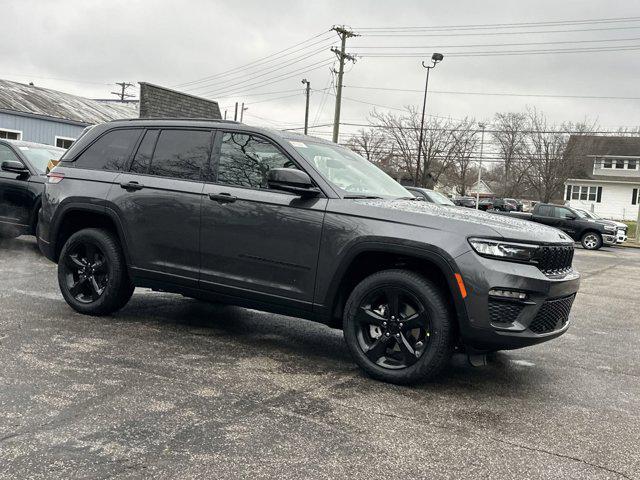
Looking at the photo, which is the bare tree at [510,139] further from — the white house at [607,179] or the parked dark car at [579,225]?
the parked dark car at [579,225]

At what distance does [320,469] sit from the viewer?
2943 millimetres

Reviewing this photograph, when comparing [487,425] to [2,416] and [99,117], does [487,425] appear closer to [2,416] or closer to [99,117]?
[2,416]

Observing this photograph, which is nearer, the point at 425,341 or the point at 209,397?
the point at 209,397

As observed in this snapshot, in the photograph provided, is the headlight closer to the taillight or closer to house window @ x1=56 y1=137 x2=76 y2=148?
the taillight

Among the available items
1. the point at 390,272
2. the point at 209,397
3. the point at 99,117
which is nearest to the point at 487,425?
the point at 390,272

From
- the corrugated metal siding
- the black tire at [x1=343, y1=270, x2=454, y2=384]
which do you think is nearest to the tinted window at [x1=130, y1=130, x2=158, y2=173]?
the black tire at [x1=343, y1=270, x2=454, y2=384]

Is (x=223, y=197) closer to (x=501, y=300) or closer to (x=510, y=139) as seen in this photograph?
(x=501, y=300)

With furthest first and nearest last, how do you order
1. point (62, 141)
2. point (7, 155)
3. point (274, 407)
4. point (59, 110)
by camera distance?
point (59, 110)
point (62, 141)
point (7, 155)
point (274, 407)

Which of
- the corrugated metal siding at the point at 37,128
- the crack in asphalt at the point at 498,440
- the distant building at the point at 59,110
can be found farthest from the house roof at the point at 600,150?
the crack in asphalt at the point at 498,440

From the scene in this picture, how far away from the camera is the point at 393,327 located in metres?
4.28

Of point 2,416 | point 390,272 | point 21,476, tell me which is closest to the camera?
point 21,476

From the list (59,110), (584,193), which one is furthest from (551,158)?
(59,110)

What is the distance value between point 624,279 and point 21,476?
1266cm

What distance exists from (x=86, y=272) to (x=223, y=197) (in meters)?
1.78
